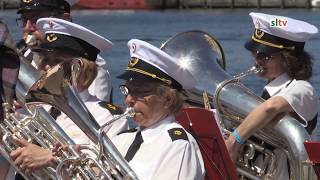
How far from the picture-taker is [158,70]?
4391 millimetres

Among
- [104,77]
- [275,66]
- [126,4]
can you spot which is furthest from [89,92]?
[126,4]

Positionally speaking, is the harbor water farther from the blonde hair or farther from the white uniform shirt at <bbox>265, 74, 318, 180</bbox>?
the blonde hair

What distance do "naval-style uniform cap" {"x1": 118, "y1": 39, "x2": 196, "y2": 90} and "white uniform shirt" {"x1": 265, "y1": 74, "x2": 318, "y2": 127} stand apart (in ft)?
4.32

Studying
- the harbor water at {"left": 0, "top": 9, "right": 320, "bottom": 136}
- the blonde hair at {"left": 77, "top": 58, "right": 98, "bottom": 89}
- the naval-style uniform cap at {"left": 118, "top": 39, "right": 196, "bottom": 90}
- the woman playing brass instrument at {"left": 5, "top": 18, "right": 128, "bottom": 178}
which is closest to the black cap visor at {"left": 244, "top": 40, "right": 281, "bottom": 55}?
the woman playing brass instrument at {"left": 5, "top": 18, "right": 128, "bottom": 178}

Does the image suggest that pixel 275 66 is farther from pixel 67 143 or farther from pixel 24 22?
pixel 67 143

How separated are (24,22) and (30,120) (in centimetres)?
134

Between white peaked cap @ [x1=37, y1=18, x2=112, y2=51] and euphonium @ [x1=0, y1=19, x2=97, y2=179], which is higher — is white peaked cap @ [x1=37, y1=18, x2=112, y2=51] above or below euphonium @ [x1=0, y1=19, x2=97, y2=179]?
above

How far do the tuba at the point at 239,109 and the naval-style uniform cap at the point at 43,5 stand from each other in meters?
0.70

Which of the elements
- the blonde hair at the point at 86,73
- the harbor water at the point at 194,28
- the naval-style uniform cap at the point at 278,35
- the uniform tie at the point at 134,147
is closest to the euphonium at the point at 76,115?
the uniform tie at the point at 134,147

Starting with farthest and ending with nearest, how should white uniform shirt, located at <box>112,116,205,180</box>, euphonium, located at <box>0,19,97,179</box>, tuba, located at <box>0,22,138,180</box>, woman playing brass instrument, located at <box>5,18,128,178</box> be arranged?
woman playing brass instrument, located at <box>5,18,128,178</box> → euphonium, located at <box>0,19,97,179</box> → tuba, located at <box>0,22,138,180</box> → white uniform shirt, located at <box>112,116,205,180</box>

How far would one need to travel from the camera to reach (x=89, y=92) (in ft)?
17.7

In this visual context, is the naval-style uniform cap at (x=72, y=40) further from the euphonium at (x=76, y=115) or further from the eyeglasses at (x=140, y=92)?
the eyeglasses at (x=140, y=92)

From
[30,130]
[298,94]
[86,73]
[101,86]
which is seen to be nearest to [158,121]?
[30,130]

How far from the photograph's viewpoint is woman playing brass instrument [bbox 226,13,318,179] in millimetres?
5680
